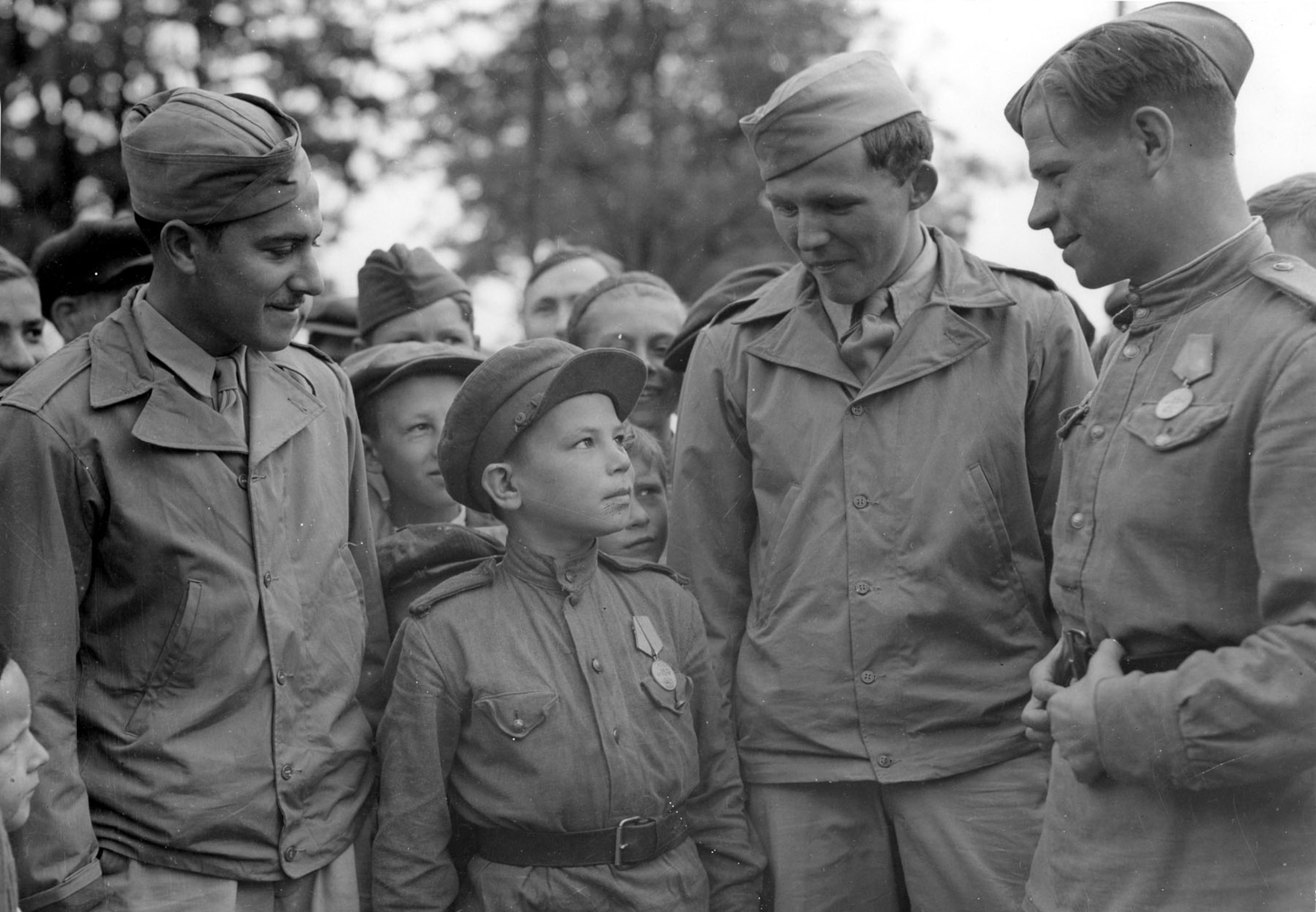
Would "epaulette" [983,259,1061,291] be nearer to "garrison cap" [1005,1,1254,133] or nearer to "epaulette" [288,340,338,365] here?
"garrison cap" [1005,1,1254,133]

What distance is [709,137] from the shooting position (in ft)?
58.3

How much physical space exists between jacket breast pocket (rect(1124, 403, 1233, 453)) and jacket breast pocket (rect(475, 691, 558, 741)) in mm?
1533

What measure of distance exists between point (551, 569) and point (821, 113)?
132 cm

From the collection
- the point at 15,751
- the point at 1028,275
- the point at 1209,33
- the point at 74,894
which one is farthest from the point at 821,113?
the point at 74,894

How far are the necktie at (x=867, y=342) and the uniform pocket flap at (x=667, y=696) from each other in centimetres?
→ 89

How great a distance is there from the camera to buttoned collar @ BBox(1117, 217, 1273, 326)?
8.84ft

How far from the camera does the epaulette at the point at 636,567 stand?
3.84 meters

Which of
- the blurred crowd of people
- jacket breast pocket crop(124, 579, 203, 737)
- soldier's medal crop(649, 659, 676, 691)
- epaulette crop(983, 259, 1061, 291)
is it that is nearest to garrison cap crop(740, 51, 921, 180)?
the blurred crowd of people

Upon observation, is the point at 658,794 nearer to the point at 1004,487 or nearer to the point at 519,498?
the point at 519,498

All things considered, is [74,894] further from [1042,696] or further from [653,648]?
[1042,696]

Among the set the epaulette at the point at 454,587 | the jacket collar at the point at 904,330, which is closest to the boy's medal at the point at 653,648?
the epaulette at the point at 454,587

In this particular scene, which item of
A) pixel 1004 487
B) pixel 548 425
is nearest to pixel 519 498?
pixel 548 425

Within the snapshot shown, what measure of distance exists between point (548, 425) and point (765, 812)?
114 centimetres

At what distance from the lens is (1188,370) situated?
105 inches
